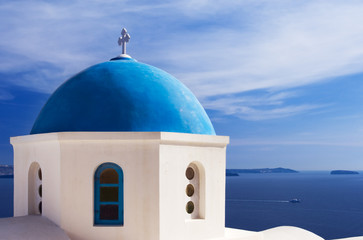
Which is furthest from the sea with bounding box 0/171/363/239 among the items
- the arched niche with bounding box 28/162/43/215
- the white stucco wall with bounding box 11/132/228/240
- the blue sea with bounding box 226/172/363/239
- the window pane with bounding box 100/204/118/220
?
the white stucco wall with bounding box 11/132/228/240

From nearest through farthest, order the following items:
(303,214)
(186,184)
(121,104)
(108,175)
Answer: (121,104)
(186,184)
(108,175)
(303,214)

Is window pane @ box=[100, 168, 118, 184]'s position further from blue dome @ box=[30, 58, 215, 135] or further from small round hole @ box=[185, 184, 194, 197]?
small round hole @ box=[185, 184, 194, 197]

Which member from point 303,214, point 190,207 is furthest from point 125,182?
point 303,214

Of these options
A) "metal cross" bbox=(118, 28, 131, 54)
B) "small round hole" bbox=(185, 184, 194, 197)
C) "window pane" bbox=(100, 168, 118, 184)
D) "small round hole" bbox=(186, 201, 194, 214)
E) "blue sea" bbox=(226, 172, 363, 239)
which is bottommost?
"blue sea" bbox=(226, 172, 363, 239)

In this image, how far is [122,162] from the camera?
7.89 meters

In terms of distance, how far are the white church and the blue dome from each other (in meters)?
0.02

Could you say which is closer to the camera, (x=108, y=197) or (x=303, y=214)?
(x=108, y=197)

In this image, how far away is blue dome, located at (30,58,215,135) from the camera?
8.27m

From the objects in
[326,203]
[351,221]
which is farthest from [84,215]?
[326,203]

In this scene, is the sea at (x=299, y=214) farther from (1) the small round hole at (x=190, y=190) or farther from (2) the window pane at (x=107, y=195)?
(1) the small round hole at (x=190, y=190)

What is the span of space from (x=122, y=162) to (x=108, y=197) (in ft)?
9.47

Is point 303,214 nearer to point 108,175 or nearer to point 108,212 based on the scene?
point 108,175

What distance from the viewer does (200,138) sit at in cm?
863

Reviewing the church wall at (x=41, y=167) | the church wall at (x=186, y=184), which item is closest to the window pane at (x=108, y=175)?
the church wall at (x=41, y=167)
